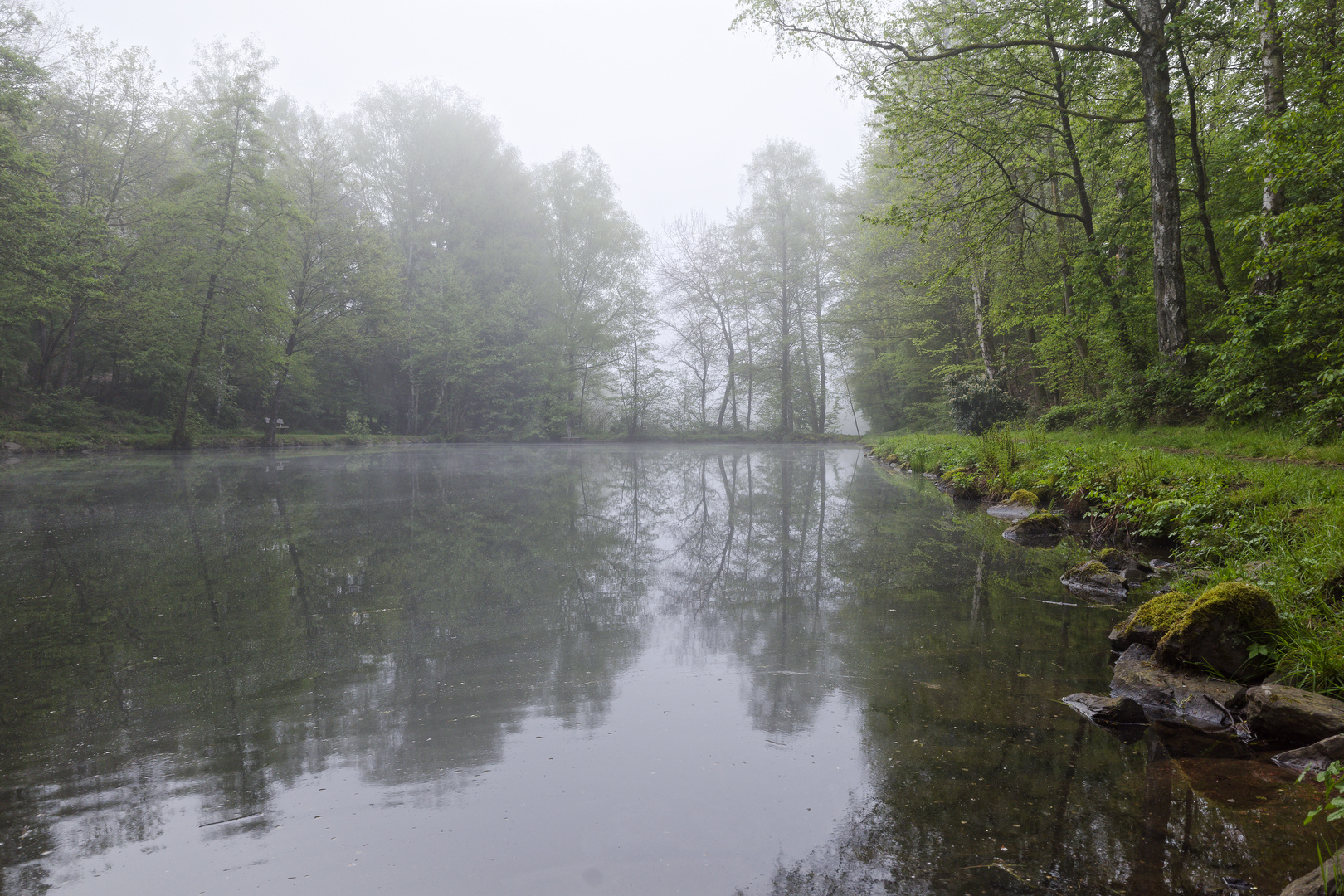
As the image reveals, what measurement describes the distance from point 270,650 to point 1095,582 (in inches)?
173

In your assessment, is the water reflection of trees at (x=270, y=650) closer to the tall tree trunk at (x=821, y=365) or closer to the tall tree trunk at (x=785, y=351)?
the tall tree trunk at (x=785, y=351)

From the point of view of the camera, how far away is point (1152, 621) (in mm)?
2855

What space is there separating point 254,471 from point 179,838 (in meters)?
11.9

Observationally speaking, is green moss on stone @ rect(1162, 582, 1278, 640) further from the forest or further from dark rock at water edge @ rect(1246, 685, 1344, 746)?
the forest

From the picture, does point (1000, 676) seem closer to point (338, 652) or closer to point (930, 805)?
point (930, 805)

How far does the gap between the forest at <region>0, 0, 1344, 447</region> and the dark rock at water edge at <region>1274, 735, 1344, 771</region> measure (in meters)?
4.97

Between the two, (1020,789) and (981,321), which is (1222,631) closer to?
(1020,789)

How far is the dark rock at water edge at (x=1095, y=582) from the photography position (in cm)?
382

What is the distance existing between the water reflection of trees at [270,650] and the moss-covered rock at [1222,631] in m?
2.21

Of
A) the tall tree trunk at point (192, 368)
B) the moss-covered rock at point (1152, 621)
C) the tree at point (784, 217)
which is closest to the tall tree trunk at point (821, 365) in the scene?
the tree at point (784, 217)

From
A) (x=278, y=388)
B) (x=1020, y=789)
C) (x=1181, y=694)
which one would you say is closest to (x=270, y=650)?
(x=1020, y=789)

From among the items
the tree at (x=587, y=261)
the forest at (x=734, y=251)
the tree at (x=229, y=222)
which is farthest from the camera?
the tree at (x=587, y=261)

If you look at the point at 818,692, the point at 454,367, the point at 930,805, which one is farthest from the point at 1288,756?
the point at 454,367

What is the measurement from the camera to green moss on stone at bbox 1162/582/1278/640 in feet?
8.56
